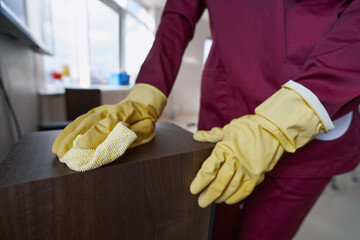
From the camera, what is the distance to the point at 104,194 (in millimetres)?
367

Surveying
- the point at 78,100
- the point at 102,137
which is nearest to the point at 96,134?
the point at 102,137

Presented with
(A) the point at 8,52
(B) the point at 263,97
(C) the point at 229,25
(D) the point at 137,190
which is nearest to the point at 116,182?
(D) the point at 137,190

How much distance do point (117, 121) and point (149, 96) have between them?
201 mm

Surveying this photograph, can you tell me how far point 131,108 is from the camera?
0.52 m

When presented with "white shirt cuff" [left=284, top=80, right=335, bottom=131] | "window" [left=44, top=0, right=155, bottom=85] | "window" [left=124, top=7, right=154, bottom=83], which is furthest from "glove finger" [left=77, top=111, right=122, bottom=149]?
"window" [left=124, top=7, right=154, bottom=83]

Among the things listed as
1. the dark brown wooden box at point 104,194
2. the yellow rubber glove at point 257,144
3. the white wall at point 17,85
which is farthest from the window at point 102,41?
the yellow rubber glove at point 257,144

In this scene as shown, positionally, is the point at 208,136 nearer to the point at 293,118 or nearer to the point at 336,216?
the point at 293,118

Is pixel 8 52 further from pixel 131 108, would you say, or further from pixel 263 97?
pixel 263 97

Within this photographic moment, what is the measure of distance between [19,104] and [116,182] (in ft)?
3.50

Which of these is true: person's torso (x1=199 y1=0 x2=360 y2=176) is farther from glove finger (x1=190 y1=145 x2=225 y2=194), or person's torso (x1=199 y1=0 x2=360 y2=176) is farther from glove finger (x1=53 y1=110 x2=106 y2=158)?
glove finger (x1=53 y1=110 x2=106 y2=158)

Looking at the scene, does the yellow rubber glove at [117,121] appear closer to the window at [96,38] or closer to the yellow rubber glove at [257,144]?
the yellow rubber glove at [257,144]

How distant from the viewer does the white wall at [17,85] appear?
31.2 inches

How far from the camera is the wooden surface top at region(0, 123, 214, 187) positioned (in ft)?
1.03

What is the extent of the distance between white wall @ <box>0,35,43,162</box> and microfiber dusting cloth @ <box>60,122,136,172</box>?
2.17ft
